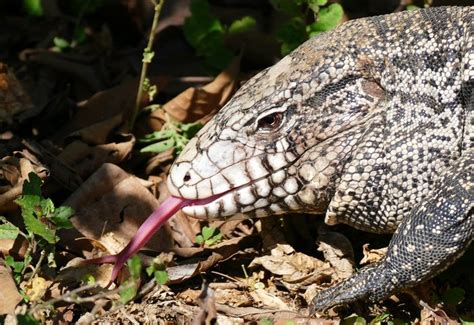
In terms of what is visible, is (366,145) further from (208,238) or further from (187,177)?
(208,238)

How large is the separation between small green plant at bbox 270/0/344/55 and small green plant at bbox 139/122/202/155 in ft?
2.47

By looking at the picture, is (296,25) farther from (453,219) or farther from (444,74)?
(453,219)

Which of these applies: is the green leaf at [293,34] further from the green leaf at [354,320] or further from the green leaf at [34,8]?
the green leaf at [34,8]

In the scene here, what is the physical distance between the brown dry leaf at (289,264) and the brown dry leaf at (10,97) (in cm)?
190

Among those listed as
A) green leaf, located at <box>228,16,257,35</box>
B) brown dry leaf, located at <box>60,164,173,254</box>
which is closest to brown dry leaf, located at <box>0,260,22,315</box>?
brown dry leaf, located at <box>60,164,173,254</box>

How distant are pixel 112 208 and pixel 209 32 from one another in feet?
4.96

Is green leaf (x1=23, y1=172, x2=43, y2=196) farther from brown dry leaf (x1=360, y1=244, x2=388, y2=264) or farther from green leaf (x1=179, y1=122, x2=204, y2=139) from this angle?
brown dry leaf (x1=360, y1=244, x2=388, y2=264)

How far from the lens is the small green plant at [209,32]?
6.05 meters

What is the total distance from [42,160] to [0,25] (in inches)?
92.8

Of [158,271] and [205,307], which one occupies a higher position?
[158,271]

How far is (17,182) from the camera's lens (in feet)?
16.7

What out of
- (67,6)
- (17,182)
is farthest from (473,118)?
(67,6)

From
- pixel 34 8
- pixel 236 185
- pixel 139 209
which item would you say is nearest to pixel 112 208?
Result: pixel 139 209

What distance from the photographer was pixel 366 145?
4281 mm
